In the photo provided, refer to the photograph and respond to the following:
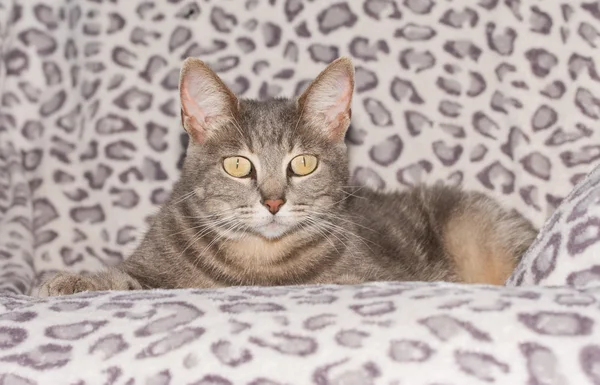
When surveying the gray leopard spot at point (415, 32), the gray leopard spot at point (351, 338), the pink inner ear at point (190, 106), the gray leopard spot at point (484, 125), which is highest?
the gray leopard spot at point (415, 32)

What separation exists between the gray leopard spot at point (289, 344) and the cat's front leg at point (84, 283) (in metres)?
0.74

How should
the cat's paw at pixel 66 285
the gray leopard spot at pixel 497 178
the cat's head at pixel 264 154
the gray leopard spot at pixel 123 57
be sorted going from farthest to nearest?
the gray leopard spot at pixel 123 57 < the gray leopard spot at pixel 497 178 < the cat's head at pixel 264 154 < the cat's paw at pixel 66 285

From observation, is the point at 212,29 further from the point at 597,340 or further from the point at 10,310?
the point at 597,340

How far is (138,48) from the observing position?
3.07 meters

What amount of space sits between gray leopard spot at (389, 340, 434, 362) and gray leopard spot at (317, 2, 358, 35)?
175 cm

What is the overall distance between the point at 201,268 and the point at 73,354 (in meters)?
0.73

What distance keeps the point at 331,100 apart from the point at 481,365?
1.14 m

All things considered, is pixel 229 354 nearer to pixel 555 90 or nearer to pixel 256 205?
pixel 256 205

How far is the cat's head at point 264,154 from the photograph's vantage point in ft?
7.28

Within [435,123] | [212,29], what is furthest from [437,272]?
[212,29]

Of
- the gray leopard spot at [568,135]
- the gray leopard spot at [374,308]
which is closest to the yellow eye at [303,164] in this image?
the gray leopard spot at [374,308]

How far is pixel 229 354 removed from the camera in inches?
61.2

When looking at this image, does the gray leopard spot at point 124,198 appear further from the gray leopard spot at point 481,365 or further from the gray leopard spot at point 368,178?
the gray leopard spot at point 481,365

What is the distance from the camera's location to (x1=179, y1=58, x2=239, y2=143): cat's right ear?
2260mm
